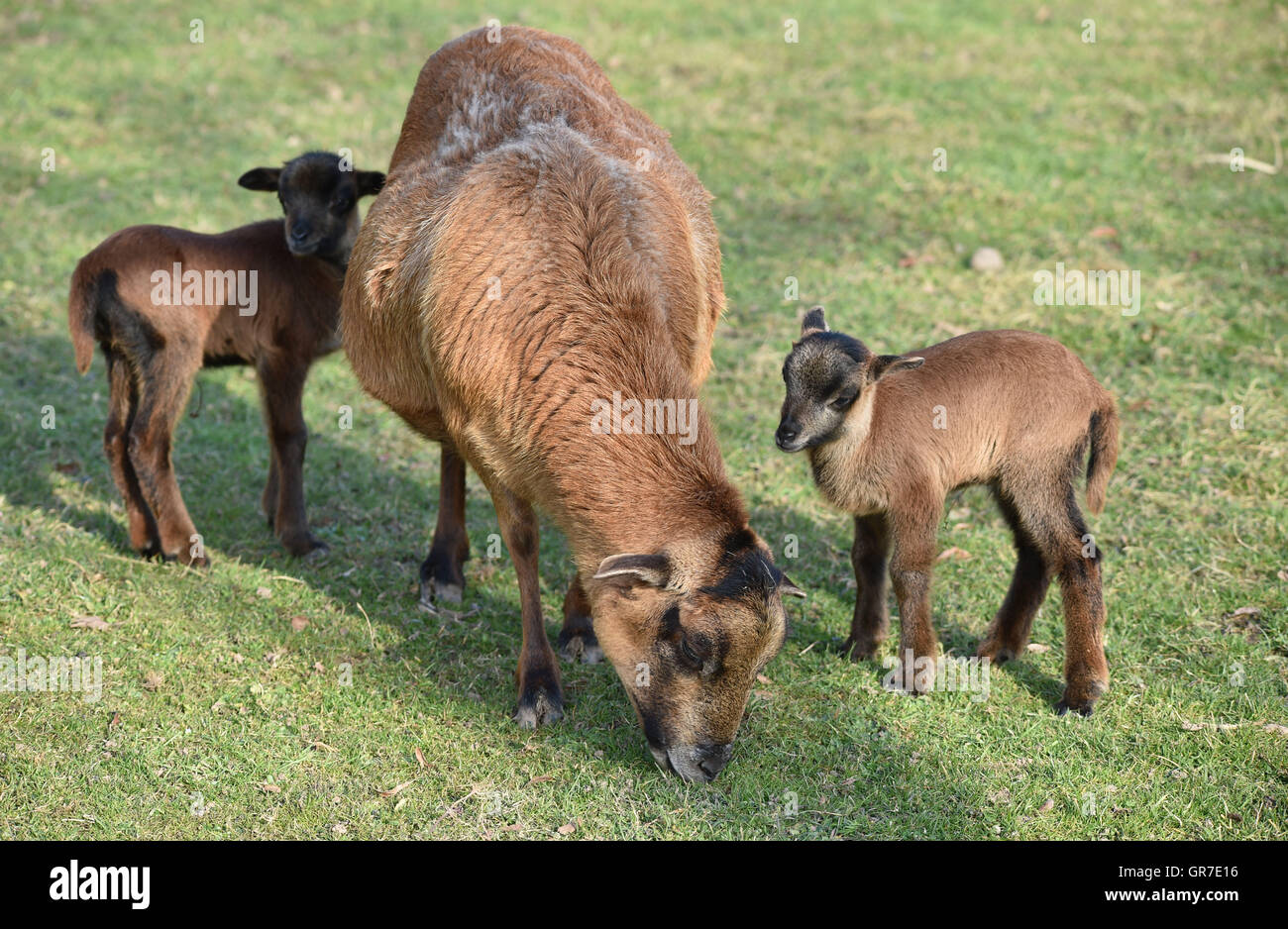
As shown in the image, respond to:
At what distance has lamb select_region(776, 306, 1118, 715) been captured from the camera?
231 inches

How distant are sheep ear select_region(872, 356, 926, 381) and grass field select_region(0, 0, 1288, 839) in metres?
1.58

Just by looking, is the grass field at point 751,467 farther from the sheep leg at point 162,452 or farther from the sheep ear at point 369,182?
the sheep ear at point 369,182

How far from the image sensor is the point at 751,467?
8344 mm

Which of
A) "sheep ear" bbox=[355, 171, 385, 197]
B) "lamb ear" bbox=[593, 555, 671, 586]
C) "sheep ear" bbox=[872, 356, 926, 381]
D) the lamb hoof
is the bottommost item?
the lamb hoof

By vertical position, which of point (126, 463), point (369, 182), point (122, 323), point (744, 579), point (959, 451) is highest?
point (369, 182)

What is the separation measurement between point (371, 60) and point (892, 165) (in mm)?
6963

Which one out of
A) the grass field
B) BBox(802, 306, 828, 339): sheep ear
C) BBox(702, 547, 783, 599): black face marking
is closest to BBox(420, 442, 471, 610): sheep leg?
the grass field

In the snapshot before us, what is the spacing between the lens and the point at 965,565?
7246 millimetres

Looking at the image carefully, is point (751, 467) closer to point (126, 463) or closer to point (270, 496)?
point (270, 496)

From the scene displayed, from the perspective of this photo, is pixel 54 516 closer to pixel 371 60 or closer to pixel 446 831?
pixel 446 831

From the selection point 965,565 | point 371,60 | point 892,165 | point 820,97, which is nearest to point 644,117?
point 965,565

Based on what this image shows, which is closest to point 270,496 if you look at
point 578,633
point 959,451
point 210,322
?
point 210,322

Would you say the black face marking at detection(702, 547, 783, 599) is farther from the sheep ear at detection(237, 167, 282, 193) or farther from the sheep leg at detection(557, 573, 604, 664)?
the sheep ear at detection(237, 167, 282, 193)

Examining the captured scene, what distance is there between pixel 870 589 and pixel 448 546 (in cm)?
241
